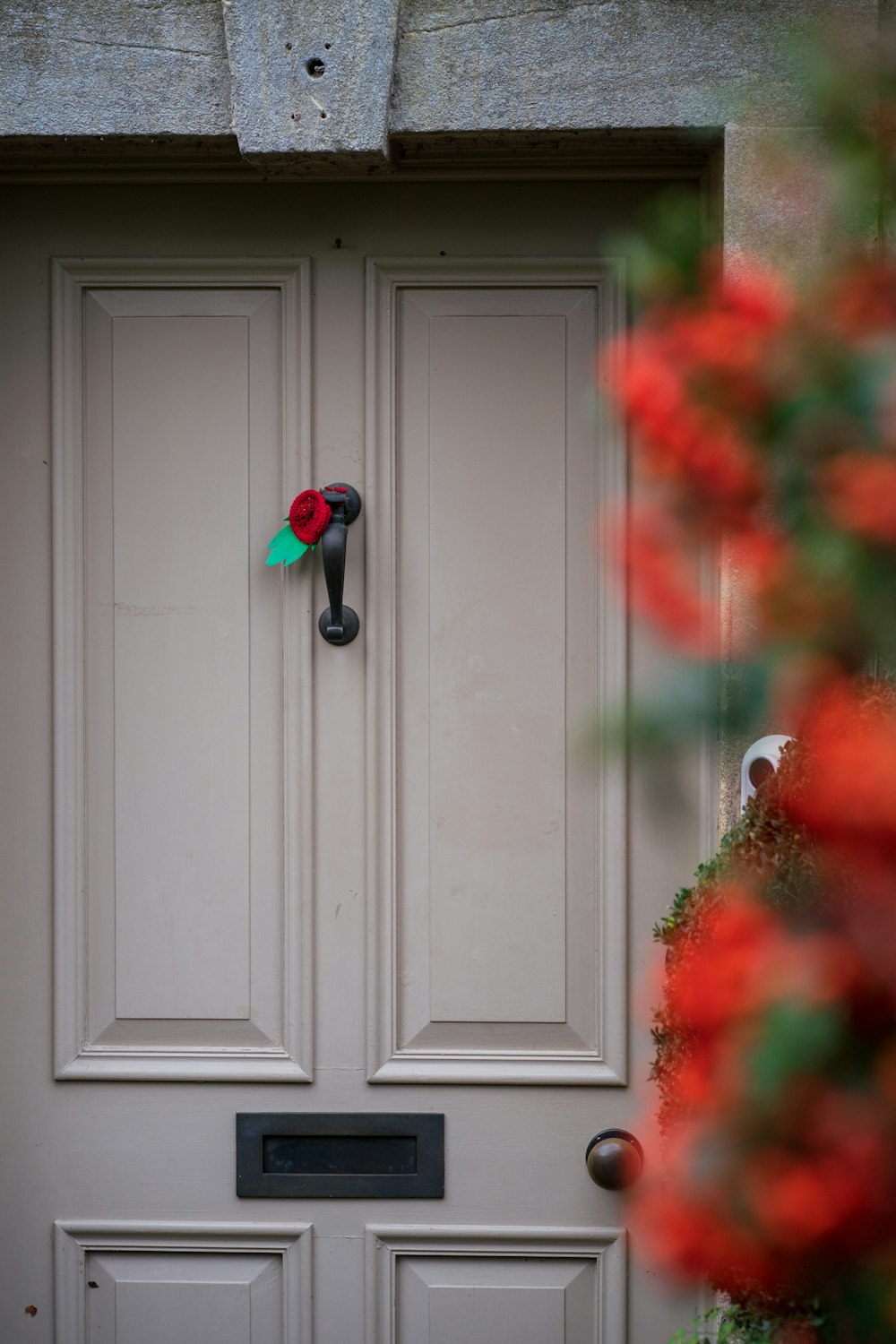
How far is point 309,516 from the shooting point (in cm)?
221

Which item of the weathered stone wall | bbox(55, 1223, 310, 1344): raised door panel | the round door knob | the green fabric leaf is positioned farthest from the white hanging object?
bbox(55, 1223, 310, 1344): raised door panel

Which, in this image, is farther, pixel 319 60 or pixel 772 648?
pixel 319 60

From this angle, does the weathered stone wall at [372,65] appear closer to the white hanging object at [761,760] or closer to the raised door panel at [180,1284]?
the white hanging object at [761,760]

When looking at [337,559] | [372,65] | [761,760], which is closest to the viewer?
[761,760]

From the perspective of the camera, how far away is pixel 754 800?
63.8 inches

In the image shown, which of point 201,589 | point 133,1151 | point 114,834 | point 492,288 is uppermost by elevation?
point 492,288

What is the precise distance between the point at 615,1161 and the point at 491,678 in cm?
89

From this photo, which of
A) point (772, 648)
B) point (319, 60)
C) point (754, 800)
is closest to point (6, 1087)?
point (754, 800)

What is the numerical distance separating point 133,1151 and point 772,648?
2062 millimetres

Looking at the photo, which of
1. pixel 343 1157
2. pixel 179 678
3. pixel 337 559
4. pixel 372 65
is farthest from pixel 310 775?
pixel 372 65

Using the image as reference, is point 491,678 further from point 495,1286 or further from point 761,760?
point 495,1286

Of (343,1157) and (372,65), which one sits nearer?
(372,65)

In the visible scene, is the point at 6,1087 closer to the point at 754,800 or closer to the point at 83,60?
the point at 754,800

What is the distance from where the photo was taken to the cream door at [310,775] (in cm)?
225
